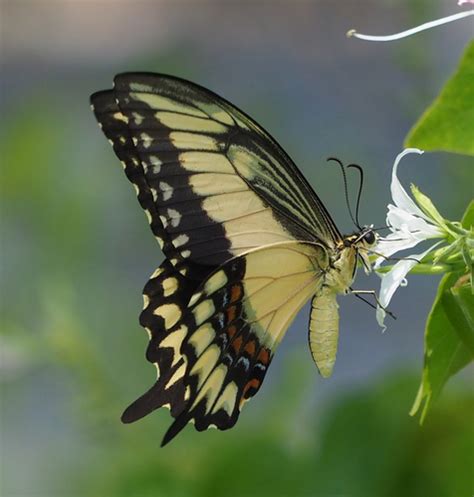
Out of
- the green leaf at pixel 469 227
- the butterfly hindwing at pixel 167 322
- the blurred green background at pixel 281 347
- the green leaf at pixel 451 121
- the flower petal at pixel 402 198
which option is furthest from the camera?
the blurred green background at pixel 281 347

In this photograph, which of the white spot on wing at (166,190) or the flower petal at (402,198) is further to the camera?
the white spot on wing at (166,190)

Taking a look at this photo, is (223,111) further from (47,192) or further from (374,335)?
(374,335)

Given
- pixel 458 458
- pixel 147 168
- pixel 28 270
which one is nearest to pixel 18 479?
pixel 28 270

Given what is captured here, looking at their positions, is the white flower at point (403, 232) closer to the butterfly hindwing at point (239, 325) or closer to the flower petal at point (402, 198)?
the flower petal at point (402, 198)

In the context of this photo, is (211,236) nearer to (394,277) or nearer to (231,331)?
(231,331)

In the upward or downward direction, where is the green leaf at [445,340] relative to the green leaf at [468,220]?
downward

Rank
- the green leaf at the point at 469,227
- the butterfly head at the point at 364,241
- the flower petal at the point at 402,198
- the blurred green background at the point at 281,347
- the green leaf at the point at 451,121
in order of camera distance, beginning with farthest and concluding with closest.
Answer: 1. the blurred green background at the point at 281,347
2. the butterfly head at the point at 364,241
3. the flower petal at the point at 402,198
4. the green leaf at the point at 469,227
5. the green leaf at the point at 451,121

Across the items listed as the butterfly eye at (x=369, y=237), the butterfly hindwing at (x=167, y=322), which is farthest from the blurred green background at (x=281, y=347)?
the butterfly eye at (x=369, y=237)
